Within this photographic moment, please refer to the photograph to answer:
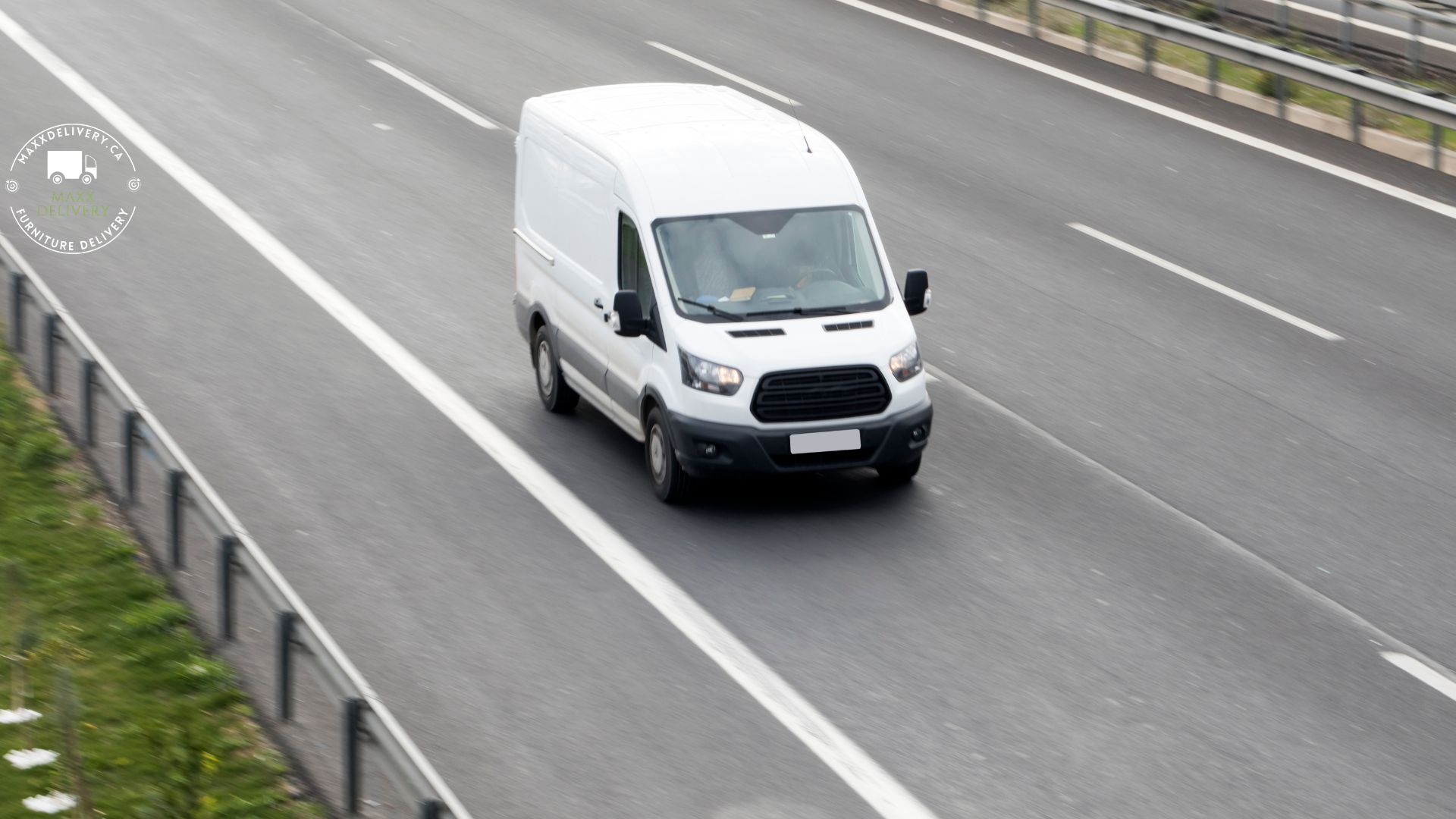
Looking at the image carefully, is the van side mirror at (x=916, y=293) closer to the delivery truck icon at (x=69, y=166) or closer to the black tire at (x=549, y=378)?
the black tire at (x=549, y=378)

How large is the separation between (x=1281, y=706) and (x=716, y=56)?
1578cm

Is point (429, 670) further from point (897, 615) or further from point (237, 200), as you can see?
point (237, 200)

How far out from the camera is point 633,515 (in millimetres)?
11609

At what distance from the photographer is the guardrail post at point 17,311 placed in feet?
Result: 43.7

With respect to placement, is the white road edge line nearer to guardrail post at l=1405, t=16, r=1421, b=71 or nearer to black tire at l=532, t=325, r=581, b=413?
black tire at l=532, t=325, r=581, b=413

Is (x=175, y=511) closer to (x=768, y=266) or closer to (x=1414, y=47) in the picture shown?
(x=768, y=266)

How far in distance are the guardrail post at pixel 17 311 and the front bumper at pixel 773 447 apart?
204 inches

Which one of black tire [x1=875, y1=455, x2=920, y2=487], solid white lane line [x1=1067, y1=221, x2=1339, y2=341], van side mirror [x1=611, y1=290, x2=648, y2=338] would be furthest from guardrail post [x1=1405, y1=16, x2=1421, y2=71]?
van side mirror [x1=611, y1=290, x2=648, y2=338]

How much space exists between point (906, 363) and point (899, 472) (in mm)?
811

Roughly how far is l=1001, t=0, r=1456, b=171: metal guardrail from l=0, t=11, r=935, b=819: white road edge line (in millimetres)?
11259

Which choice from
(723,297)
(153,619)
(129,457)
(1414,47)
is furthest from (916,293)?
(1414,47)

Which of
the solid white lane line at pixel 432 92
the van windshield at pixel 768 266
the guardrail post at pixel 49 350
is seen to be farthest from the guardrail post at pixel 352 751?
the solid white lane line at pixel 432 92

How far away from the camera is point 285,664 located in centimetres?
870

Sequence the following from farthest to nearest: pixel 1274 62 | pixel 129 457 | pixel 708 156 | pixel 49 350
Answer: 1. pixel 1274 62
2. pixel 49 350
3. pixel 708 156
4. pixel 129 457
